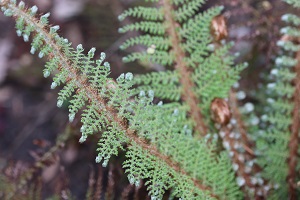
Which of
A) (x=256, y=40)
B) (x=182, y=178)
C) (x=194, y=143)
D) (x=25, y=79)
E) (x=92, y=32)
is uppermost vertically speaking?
(x=92, y=32)

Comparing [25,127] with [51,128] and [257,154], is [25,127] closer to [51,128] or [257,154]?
[51,128]

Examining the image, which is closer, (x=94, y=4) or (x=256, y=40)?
(x=256, y=40)

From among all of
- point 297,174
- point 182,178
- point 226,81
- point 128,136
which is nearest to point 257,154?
point 297,174

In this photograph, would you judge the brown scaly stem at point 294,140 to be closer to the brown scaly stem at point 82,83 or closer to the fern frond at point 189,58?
the fern frond at point 189,58

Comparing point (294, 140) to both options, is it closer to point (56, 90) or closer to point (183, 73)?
point (183, 73)

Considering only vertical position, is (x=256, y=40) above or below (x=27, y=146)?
above

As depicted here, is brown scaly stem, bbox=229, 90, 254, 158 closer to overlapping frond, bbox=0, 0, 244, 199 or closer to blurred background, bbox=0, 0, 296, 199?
overlapping frond, bbox=0, 0, 244, 199

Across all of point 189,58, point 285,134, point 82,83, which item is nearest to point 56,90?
point 189,58

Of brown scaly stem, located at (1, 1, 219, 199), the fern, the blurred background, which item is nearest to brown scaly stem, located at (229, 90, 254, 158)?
the fern
